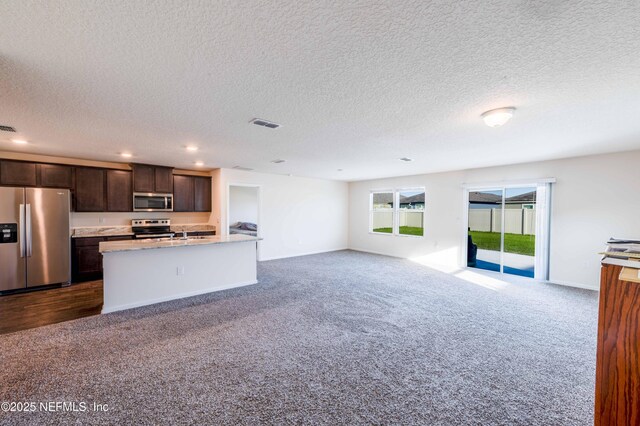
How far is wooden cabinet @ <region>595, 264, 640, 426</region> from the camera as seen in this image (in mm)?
1183

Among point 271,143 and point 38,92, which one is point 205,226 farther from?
point 38,92

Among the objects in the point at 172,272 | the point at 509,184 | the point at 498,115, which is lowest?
the point at 172,272

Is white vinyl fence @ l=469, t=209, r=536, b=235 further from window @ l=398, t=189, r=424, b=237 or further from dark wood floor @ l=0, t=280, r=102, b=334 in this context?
dark wood floor @ l=0, t=280, r=102, b=334

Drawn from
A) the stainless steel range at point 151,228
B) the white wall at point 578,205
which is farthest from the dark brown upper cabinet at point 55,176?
the white wall at point 578,205

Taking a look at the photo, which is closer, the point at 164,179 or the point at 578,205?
the point at 578,205

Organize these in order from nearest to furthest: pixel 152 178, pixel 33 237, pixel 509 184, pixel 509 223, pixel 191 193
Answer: pixel 33 237 < pixel 509 184 < pixel 152 178 < pixel 509 223 < pixel 191 193

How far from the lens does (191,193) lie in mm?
6426

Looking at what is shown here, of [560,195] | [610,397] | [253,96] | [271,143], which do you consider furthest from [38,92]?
[560,195]

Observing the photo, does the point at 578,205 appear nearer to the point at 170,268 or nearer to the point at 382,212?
the point at 382,212

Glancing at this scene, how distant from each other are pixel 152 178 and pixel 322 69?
5.34 meters

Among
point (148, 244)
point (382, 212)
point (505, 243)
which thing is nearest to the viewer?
point (148, 244)

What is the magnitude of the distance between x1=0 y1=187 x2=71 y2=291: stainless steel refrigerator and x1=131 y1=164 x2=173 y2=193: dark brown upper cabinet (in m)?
1.16

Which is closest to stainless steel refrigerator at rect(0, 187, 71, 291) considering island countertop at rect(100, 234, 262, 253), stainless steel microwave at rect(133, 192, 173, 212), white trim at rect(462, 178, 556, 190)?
stainless steel microwave at rect(133, 192, 173, 212)

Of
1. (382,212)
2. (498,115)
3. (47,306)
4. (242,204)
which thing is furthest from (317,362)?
Answer: (242,204)
